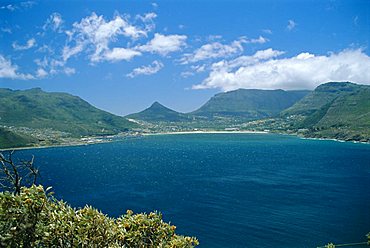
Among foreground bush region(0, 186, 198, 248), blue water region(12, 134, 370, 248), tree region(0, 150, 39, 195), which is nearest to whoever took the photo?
foreground bush region(0, 186, 198, 248)

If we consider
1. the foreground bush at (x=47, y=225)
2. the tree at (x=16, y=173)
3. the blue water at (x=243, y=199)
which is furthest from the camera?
the blue water at (x=243, y=199)

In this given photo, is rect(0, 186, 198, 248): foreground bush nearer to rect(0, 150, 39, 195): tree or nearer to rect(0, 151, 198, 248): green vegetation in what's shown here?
rect(0, 151, 198, 248): green vegetation

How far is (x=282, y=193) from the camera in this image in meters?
132

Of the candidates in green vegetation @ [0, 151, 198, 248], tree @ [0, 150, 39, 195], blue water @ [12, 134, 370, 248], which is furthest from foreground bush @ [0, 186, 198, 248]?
blue water @ [12, 134, 370, 248]

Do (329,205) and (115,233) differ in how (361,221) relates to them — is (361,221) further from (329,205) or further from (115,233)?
(115,233)

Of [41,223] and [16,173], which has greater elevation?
[16,173]

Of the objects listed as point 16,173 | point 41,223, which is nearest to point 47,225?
point 41,223

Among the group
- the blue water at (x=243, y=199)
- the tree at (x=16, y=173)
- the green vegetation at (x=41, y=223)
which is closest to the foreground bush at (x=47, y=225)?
the green vegetation at (x=41, y=223)

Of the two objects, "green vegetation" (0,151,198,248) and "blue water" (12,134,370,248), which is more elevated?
"green vegetation" (0,151,198,248)

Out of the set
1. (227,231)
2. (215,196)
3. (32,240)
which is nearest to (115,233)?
(32,240)

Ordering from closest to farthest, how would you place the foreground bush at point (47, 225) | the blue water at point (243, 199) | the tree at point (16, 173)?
the foreground bush at point (47, 225) < the tree at point (16, 173) < the blue water at point (243, 199)

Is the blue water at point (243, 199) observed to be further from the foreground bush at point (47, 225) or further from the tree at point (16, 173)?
the tree at point (16, 173)

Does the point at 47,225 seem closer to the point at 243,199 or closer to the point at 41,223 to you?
the point at 41,223

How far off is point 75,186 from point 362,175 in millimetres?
156200
